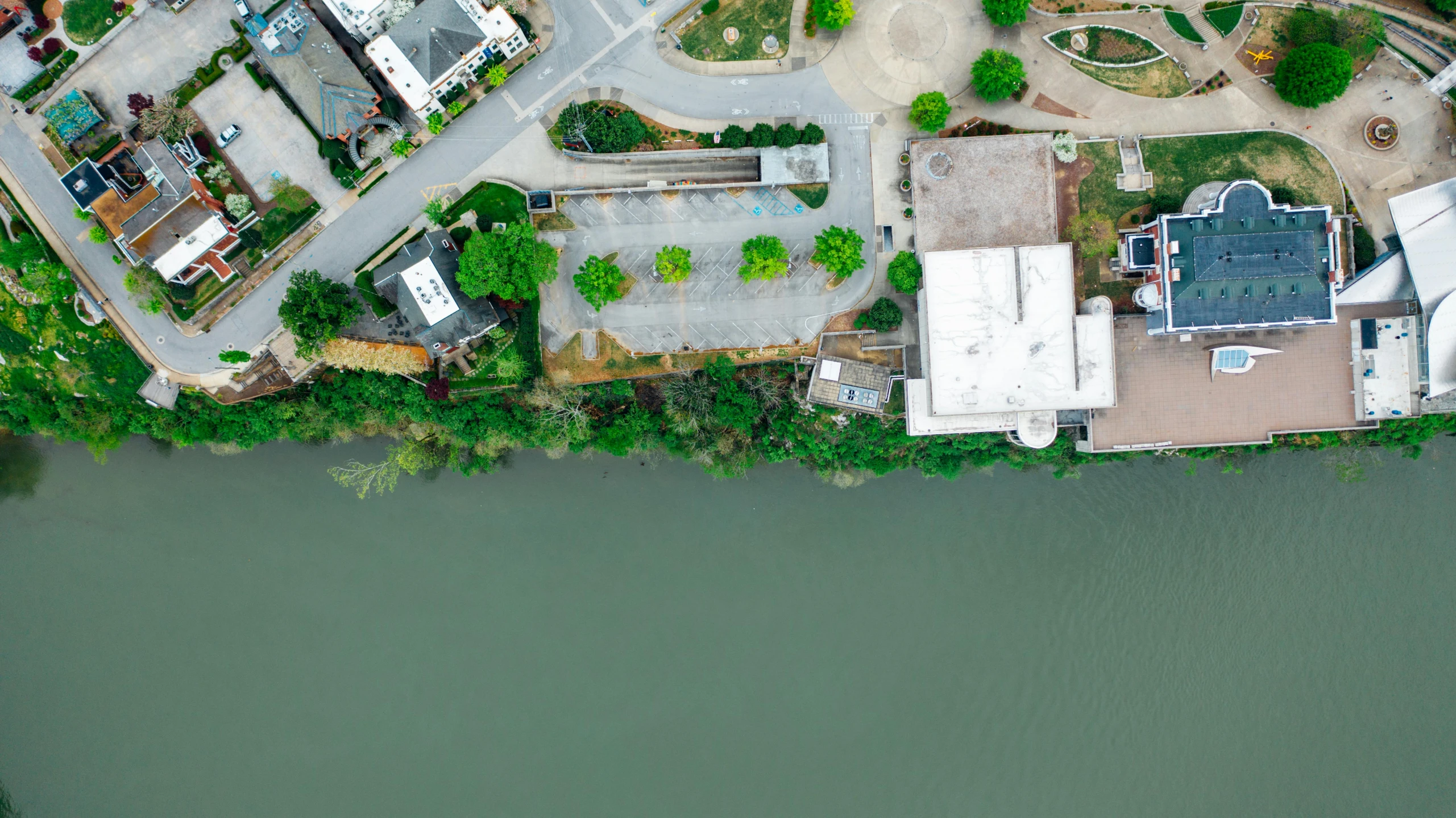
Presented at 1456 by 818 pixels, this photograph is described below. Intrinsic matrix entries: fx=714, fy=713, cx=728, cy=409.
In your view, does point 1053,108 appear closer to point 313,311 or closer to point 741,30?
point 741,30

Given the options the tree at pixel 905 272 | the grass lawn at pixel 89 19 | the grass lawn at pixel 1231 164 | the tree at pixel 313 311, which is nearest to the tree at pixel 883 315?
the tree at pixel 905 272

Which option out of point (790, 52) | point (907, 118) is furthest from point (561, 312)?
point (907, 118)

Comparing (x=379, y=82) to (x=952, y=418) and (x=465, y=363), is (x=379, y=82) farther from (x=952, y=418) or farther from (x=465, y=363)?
(x=952, y=418)

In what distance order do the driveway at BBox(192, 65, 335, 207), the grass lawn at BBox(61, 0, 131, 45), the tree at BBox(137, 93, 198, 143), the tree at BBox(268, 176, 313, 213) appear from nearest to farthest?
the tree at BBox(137, 93, 198, 143), the grass lawn at BBox(61, 0, 131, 45), the tree at BBox(268, 176, 313, 213), the driveway at BBox(192, 65, 335, 207)

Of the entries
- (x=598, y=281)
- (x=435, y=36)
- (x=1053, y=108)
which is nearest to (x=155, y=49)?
(x=435, y=36)

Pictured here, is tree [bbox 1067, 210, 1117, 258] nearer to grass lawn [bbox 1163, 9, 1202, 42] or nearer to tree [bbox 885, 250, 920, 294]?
tree [bbox 885, 250, 920, 294]

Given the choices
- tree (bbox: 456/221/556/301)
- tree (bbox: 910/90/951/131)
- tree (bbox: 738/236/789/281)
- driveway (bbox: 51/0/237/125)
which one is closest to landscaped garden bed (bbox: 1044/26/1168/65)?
tree (bbox: 910/90/951/131)

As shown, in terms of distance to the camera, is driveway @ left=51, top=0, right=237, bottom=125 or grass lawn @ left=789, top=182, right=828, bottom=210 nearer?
driveway @ left=51, top=0, right=237, bottom=125
